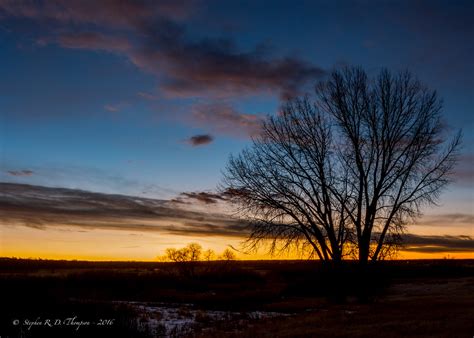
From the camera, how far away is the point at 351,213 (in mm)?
29156

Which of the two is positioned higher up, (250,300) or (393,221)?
(393,221)

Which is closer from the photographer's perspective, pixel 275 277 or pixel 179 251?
pixel 179 251

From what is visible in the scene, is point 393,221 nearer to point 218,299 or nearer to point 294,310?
point 294,310

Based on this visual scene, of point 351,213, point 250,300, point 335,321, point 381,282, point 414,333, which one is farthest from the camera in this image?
point 381,282

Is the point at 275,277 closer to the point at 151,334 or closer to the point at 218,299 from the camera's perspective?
the point at 218,299

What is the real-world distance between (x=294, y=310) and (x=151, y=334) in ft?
45.9

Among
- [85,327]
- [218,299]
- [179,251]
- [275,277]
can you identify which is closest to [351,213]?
[85,327]

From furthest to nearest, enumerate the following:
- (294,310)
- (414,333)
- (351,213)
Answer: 1. (294,310)
2. (351,213)
3. (414,333)

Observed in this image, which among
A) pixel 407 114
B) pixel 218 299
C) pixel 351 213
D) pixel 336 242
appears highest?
pixel 407 114

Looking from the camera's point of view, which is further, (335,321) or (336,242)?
(336,242)

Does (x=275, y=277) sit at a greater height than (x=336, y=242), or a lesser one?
lesser

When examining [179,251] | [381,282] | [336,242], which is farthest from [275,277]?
[336,242]

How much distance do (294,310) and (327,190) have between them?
9.56 m

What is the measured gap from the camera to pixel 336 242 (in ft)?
95.7
